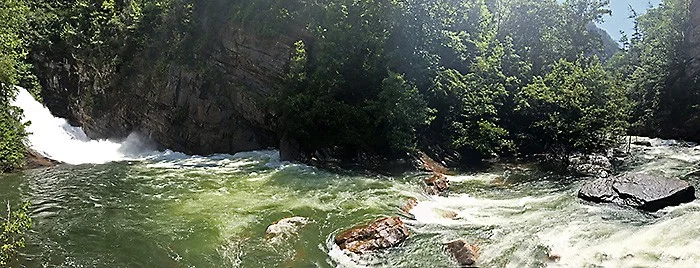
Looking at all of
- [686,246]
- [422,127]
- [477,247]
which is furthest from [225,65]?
[686,246]

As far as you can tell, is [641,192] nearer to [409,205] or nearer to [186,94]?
[409,205]

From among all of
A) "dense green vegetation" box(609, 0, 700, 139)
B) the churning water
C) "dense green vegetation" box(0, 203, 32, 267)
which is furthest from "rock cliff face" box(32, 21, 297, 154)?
"dense green vegetation" box(609, 0, 700, 139)

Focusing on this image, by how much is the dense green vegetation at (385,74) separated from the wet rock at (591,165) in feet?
2.29

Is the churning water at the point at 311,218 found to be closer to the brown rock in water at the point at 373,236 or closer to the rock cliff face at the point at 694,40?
the brown rock in water at the point at 373,236

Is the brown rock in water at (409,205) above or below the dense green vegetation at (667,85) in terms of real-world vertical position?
below

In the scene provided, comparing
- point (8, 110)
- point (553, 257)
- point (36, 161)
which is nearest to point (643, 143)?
point (553, 257)

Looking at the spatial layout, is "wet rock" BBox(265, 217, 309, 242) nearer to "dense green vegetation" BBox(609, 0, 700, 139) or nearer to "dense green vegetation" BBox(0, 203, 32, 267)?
"dense green vegetation" BBox(0, 203, 32, 267)

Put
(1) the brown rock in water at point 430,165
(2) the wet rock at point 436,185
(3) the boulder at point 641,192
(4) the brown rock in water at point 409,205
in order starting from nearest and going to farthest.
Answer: (3) the boulder at point 641,192 → (4) the brown rock in water at point 409,205 → (2) the wet rock at point 436,185 → (1) the brown rock in water at point 430,165

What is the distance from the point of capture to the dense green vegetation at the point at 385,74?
24250mm

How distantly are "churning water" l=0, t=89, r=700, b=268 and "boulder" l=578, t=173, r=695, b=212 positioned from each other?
1.51 ft

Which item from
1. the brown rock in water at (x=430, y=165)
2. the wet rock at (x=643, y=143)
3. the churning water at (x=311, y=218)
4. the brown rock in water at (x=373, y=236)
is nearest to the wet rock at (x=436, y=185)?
the churning water at (x=311, y=218)

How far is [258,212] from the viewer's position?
1560 centimetres

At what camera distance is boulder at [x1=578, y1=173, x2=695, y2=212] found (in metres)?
14.7

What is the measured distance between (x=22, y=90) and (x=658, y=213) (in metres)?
36.8
